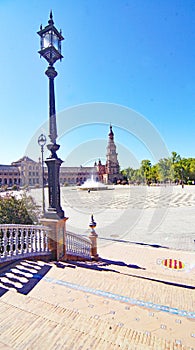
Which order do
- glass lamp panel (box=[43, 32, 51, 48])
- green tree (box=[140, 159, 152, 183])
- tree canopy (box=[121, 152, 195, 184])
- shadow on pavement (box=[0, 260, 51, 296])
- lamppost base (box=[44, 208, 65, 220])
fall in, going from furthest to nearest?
1. green tree (box=[140, 159, 152, 183])
2. tree canopy (box=[121, 152, 195, 184])
3. lamppost base (box=[44, 208, 65, 220])
4. glass lamp panel (box=[43, 32, 51, 48])
5. shadow on pavement (box=[0, 260, 51, 296])

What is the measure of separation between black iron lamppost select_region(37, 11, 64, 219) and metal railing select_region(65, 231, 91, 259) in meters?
1.18

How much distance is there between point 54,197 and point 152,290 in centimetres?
312

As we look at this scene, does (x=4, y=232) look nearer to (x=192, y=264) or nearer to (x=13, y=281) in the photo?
(x=13, y=281)

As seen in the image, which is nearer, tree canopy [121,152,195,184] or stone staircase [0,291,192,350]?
stone staircase [0,291,192,350]

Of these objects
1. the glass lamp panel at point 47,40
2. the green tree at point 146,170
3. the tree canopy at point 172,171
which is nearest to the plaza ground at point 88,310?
the glass lamp panel at point 47,40

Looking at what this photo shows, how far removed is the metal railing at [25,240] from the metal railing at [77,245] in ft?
3.02

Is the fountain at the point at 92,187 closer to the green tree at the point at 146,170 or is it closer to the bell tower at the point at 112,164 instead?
the bell tower at the point at 112,164

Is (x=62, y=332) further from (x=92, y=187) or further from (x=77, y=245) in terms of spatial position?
(x=92, y=187)

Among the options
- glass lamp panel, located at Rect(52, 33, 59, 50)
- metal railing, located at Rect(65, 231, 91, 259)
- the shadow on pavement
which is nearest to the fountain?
metal railing, located at Rect(65, 231, 91, 259)

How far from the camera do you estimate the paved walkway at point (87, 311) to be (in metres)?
2.35

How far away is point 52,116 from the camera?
546 centimetres

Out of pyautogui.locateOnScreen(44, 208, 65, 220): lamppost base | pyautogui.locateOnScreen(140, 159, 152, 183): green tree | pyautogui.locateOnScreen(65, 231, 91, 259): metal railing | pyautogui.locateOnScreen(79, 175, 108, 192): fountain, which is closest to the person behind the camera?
pyautogui.locateOnScreen(44, 208, 65, 220): lamppost base

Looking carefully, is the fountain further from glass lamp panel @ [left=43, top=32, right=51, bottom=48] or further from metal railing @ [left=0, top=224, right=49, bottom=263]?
glass lamp panel @ [left=43, top=32, right=51, bottom=48]

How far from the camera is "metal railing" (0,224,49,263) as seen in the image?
4525 millimetres
